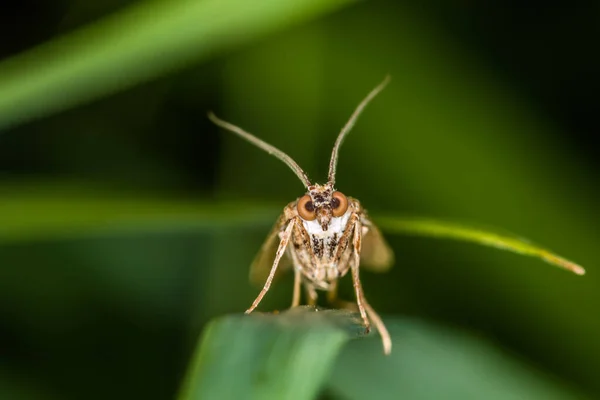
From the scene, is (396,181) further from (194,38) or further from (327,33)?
(194,38)

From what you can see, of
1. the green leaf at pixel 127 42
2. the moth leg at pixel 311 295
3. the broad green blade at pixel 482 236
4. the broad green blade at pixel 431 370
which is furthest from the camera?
the moth leg at pixel 311 295

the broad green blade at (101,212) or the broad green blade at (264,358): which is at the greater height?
the broad green blade at (101,212)

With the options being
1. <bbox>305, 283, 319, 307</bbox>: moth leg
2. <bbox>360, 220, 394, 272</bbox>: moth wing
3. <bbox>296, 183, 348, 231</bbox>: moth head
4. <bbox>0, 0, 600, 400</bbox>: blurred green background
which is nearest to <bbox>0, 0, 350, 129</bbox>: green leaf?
<bbox>0, 0, 600, 400</bbox>: blurred green background

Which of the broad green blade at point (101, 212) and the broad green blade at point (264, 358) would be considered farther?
the broad green blade at point (101, 212)

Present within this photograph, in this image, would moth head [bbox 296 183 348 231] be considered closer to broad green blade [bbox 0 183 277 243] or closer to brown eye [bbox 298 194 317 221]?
brown eye [bbox 298 194 317 221]

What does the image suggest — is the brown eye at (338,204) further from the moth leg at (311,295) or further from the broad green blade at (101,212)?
the moth leg at (311,295)

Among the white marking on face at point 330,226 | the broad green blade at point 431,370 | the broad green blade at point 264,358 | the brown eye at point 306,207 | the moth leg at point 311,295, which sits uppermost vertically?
the brown eye at point 306,207

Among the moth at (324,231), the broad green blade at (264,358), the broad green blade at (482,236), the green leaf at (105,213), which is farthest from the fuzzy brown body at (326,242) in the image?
the broad green blade at (264,358)

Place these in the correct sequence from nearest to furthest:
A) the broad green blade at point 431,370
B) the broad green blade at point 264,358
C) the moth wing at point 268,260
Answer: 1. the broad green blade at point 264,358
2. the broad green blade at point 431,370
3. the moth wing at point 268,260
